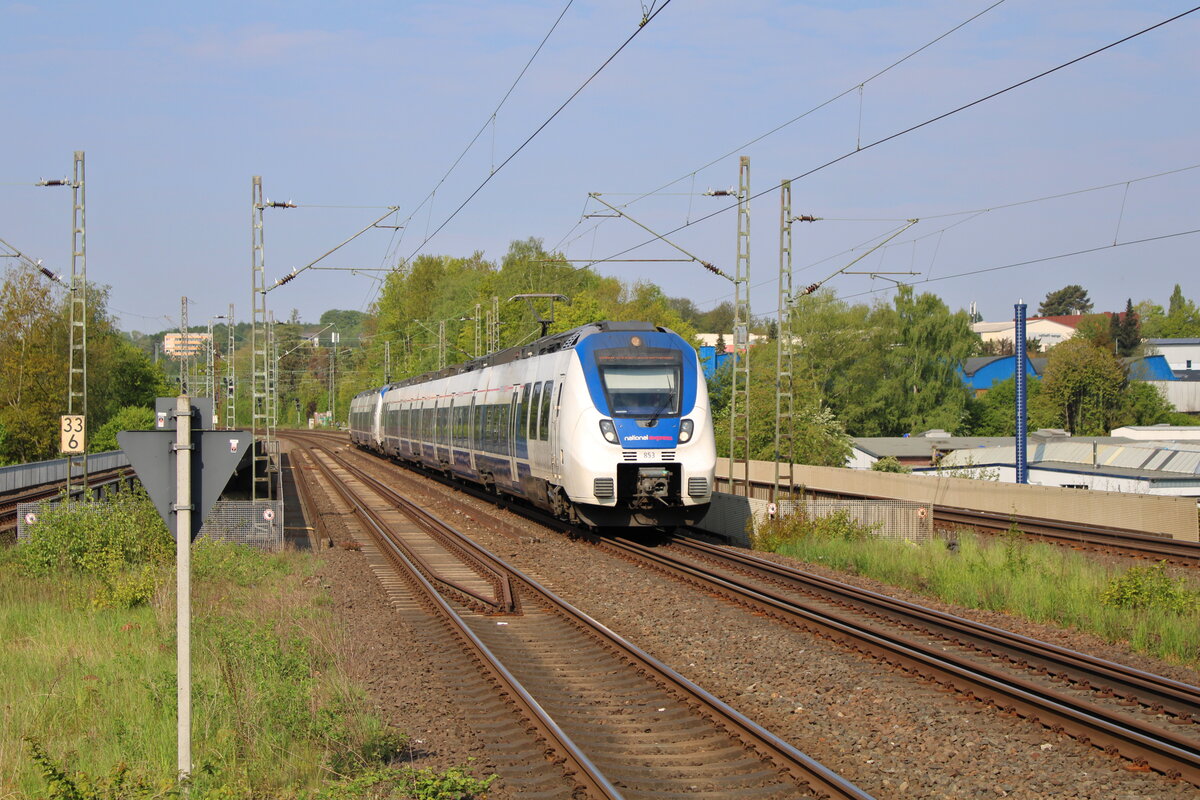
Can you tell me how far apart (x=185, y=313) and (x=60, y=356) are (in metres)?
13.4

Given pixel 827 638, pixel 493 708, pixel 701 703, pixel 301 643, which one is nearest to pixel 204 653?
pixel 301 643

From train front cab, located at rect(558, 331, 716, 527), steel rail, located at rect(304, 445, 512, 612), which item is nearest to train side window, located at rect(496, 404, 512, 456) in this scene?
steel rail, located at rect(304, 445, 512, 612)

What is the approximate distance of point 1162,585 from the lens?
13.2m

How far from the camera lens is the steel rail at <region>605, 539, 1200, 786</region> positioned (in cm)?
747

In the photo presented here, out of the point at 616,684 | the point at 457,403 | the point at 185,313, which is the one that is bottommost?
the point at 616,684

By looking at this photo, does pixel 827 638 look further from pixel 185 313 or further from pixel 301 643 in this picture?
pixel 185 313

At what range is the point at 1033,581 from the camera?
14570 millimetres

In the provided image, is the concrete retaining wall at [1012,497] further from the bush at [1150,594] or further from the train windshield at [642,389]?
the bush at [1150,594]

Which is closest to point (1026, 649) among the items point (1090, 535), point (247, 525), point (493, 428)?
point (1090, 535)

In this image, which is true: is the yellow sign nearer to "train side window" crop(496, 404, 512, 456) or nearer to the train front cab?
"train side window" crop(496, 404, 512, 456)

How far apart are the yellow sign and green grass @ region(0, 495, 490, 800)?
25.5ft

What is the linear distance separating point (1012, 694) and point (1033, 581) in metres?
6.11

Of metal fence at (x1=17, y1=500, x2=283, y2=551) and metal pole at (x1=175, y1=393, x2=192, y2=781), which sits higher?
metal pole at (x1=175, y1=393, x2=192, y2=781)

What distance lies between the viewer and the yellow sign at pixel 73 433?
23.2m
